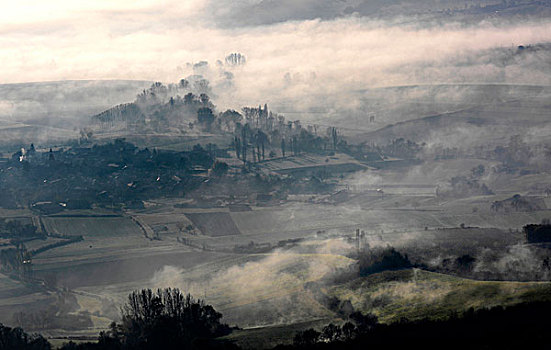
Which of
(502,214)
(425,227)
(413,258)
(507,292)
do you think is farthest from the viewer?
(502,214)

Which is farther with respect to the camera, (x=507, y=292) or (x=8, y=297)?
(x=8, y=297)

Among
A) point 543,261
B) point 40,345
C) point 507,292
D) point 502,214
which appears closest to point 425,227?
point 502,214

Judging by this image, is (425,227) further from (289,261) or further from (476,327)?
(476,327)

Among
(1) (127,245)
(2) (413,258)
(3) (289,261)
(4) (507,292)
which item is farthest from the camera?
(1) (127,245)

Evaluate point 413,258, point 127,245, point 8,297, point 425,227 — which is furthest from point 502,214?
point 8,297

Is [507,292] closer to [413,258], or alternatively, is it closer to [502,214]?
[413,258]

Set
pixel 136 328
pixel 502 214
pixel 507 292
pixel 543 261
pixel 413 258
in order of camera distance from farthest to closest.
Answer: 1. pixel 502 214
2. pixel 413 258
3. pixel 543 261
4. pixel 136 328
5. pixel 507 292

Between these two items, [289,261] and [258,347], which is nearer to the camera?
[258,347]

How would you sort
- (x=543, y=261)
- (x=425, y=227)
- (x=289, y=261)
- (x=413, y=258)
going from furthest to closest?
(x=425, y=227) → (x=289, y=261) → (x=413, y=258) → (x=543, y=261)

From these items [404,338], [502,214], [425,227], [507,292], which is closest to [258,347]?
[404,338]
